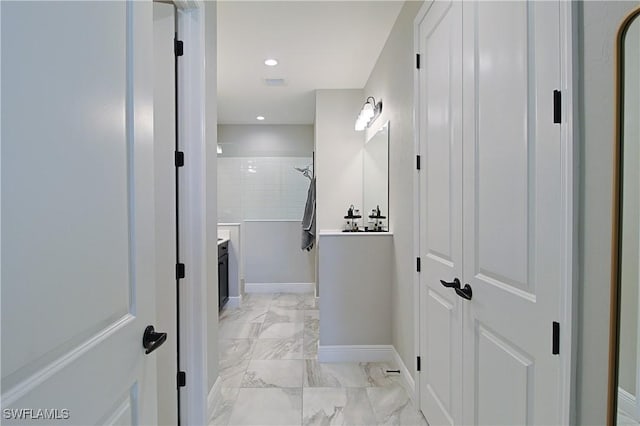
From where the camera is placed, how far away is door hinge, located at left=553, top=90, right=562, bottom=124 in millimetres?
963

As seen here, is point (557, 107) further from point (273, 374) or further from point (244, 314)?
point (244, 314)

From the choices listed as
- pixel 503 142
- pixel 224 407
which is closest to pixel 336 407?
pixel 224 407

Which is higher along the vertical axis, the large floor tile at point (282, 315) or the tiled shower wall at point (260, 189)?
the tiled shower wall at point (260, 189)

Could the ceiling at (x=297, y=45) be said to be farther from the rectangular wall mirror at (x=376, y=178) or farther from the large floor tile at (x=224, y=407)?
the large floor tile at (x=224, y=407)

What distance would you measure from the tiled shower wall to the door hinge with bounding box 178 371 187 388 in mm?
3710

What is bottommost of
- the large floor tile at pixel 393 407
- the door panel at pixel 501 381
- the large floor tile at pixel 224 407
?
the large floor tile at pixel 393 407

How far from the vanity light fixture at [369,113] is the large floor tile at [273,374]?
2.41m

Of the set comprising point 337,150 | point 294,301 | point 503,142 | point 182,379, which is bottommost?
point 294,301

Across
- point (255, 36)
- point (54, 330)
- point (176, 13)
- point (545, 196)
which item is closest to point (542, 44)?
point (545, 196)

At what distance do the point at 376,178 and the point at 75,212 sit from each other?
10.3 feet

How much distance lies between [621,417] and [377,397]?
6.04ft

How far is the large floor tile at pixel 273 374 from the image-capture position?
2564mm

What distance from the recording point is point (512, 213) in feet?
3.94

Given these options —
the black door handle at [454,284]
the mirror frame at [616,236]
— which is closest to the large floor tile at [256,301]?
the black door handle at [454,284]
